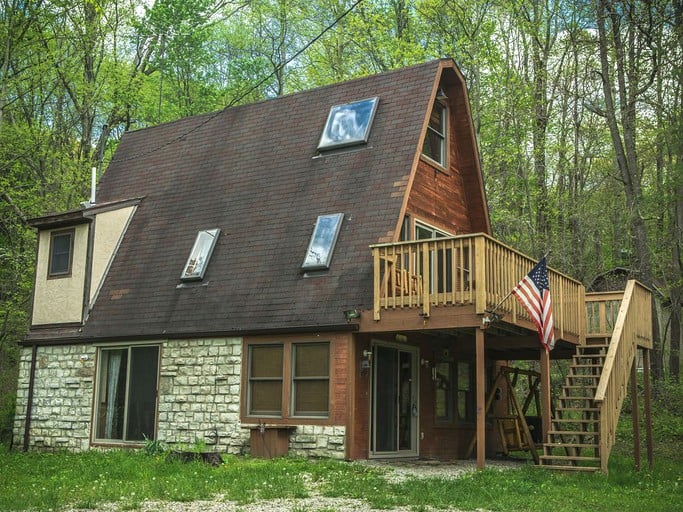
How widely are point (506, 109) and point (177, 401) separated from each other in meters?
15.6

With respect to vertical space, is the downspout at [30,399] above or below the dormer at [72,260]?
below

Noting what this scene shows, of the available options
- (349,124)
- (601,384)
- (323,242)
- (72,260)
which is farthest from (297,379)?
(72,260)

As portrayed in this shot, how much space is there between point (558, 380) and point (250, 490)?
17.6 meters

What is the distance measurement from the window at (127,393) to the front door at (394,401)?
450 cm

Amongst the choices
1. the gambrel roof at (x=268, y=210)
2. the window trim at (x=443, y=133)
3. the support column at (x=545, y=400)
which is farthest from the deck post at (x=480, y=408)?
the window trim at (x=443, y=133)

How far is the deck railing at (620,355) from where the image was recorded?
12.8 m

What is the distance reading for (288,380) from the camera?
14695 millimetres

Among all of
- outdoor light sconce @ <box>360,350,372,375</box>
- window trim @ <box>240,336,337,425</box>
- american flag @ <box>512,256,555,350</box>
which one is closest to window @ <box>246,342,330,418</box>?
window trim @ <box>240,336,337,425</box>

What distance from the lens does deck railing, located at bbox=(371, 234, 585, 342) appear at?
1280 centimetres

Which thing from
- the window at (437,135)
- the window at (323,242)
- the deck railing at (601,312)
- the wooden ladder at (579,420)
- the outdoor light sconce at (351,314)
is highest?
the window at (437,135)

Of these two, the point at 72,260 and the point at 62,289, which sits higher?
the point at 72,260

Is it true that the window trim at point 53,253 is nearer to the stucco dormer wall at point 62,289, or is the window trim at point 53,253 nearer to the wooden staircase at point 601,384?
the stucco dormer wall at point 62,289

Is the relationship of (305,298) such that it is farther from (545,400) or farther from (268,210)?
(545,400)

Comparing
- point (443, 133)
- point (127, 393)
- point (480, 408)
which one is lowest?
point (480, 408)
